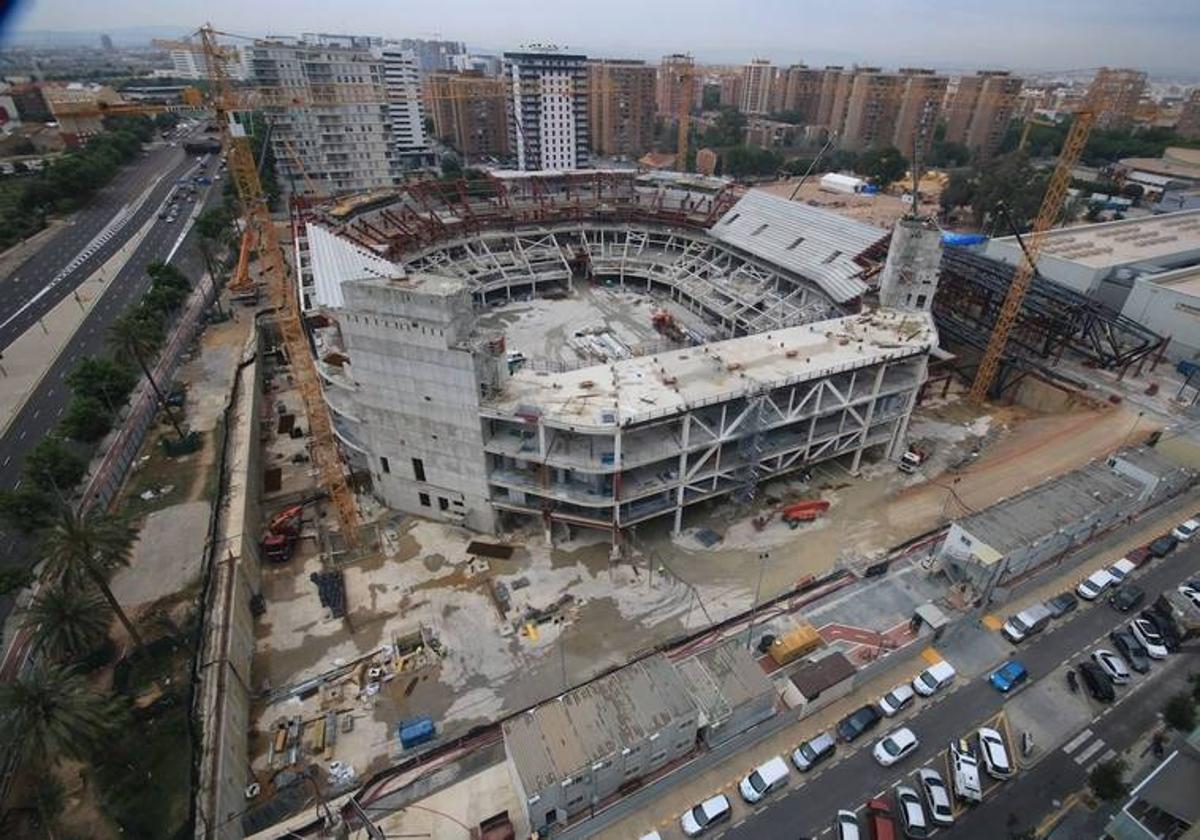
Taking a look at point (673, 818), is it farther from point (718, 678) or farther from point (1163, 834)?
point (1163, 834)

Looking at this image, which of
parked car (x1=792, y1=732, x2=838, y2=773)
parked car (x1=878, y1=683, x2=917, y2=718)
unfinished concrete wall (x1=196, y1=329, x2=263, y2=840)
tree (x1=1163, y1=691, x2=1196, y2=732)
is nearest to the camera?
unfinished concrete wall (x1=196, y1=329, x2=263, y2=840)

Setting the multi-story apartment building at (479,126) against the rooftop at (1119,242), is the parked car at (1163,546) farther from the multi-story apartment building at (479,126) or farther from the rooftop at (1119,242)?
the multi-story apartment building at (479,126)

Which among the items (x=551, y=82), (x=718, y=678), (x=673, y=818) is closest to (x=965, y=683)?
(x=718, y=678)

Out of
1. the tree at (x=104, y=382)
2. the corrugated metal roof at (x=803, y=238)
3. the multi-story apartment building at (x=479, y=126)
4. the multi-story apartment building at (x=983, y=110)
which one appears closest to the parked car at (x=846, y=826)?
the corrugated metal roof at (x=803, y=238)

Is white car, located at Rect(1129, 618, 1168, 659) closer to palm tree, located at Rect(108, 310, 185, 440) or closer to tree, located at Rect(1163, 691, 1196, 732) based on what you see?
tree, located at Rect(1163, 691, 1196, 732)

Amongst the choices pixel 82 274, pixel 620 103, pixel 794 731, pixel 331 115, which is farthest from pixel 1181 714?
pixel 620 103

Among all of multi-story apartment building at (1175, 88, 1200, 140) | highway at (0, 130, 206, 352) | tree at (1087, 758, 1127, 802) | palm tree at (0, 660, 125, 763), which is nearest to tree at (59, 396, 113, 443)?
palm tree at (0, 660, 125, 763)

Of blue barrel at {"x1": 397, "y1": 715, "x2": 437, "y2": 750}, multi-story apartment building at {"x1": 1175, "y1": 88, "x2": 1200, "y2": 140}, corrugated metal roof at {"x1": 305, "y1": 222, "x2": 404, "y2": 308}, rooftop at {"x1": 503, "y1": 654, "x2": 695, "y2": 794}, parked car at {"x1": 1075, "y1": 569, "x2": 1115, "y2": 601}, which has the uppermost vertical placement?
multi-story apartment building at {"x1": 1175, "y1": 88, "x2": 1200, "y2": 140}
